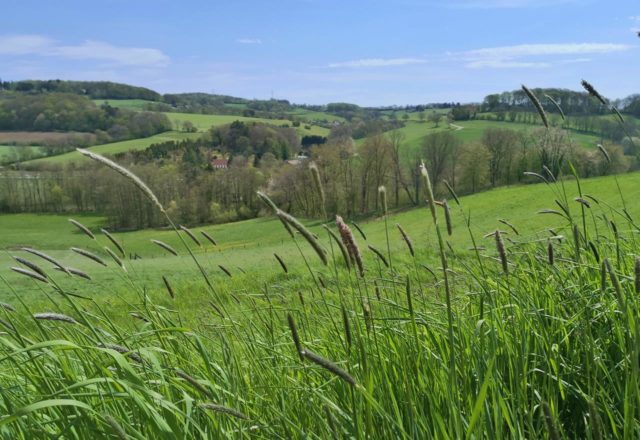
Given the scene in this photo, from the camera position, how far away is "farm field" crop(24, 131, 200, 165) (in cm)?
11912

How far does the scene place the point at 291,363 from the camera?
8.08 ft

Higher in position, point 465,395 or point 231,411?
point 231,411

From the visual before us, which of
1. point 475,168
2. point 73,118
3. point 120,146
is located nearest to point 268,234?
point 475,168

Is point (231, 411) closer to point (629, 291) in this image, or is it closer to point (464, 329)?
point (464, 329)

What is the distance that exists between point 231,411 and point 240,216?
80942 millimetres

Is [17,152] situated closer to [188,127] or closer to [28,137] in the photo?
[28,137]

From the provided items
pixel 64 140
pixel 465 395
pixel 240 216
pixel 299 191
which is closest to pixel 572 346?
pixel 465 395

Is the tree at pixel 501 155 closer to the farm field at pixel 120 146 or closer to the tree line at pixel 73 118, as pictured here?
the farm field at pixel 120 146

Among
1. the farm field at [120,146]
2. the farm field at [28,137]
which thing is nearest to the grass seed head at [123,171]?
the farm field at [120,146]

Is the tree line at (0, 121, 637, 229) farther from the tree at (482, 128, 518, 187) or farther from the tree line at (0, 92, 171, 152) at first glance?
the tree line at (0, 92, 171, 152)

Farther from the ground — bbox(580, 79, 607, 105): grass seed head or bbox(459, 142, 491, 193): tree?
bbox(580, 79, 607, 105): grass seed head

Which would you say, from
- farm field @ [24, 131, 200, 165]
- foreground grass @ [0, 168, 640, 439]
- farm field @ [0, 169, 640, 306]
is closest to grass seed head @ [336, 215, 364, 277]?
foreground grass @ [0, 168, 640, 439]

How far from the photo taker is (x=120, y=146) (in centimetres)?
14125

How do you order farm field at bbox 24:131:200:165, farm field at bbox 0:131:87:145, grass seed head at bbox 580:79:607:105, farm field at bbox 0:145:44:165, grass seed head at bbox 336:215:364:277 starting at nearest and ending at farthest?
grass seed head at bbox 336:215:364:277, grass seed head at bbox 580:79:607:105, farm field at bbox 24:131:200:165, farm field at bbox 0:145:44:165, farm field at bbox 0:131:87:145
